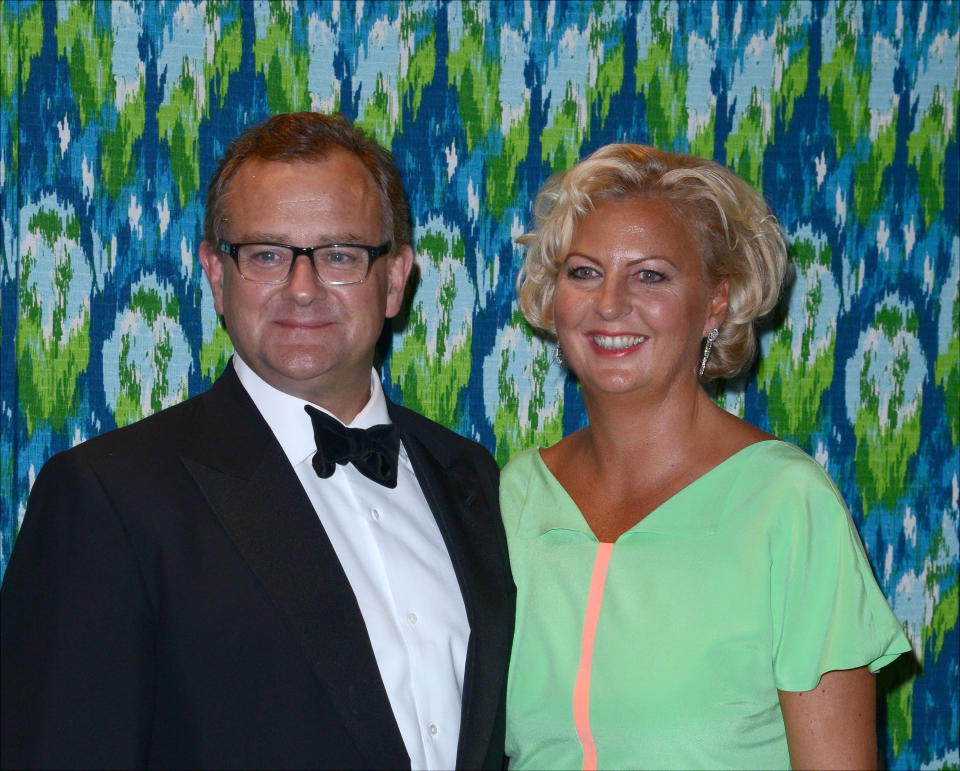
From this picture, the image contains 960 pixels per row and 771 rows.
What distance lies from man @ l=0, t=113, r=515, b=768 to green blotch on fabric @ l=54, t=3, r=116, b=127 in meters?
0.62

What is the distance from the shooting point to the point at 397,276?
1.98 m

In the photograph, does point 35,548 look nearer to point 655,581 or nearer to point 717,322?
point 655,581

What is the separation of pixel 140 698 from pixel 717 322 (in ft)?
3.94

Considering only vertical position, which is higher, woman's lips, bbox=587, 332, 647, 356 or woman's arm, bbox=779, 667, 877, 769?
woman's lips, bbox=587, 332, 647, 356

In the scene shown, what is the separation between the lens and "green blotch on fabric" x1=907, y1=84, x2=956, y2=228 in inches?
104

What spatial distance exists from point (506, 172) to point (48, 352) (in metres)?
1.11

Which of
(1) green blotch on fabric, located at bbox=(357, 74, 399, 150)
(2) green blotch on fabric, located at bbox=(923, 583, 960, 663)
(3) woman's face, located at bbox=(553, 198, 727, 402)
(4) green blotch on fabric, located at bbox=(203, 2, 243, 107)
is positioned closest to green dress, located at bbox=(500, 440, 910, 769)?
(3) woman's face, located at bbox=(553, 198, 727, 402)

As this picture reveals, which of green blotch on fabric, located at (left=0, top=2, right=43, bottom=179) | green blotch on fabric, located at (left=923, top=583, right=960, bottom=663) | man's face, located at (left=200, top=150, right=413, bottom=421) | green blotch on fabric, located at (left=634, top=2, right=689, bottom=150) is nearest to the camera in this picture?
man's face, located at (left=200, top=150, right=413, bottom=421)

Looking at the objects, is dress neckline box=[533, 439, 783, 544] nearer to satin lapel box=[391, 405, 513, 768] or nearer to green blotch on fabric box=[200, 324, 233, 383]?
satin lapel box=[391, 405, 513, 768]

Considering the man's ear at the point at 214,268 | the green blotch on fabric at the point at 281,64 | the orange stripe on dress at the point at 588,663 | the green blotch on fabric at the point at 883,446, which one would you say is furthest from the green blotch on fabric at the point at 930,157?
the man's ear at the point at 214,268

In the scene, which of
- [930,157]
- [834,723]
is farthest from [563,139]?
[834,723]

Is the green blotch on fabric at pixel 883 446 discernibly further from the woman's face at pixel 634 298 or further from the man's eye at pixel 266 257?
the man's eye at pixel 266 257

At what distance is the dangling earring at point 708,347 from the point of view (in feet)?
6.63

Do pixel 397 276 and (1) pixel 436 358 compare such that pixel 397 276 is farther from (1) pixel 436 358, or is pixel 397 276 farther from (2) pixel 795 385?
(2) pixel 795 385
